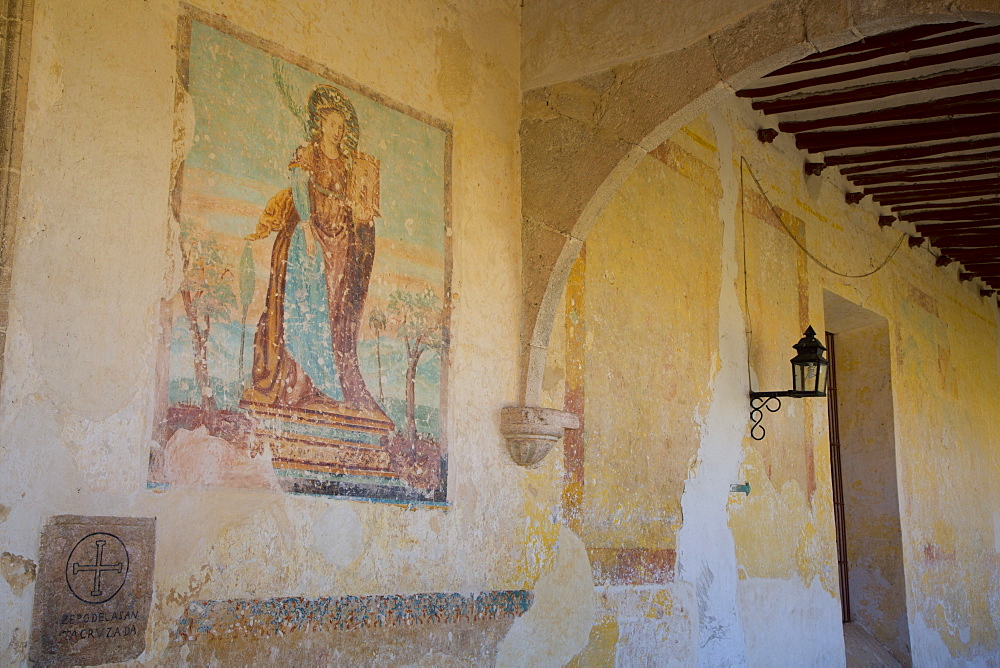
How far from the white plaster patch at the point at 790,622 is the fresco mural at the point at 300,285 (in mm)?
2733

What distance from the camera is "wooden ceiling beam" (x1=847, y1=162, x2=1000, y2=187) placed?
24.1 ft

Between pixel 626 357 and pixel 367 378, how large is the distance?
188 centimetres

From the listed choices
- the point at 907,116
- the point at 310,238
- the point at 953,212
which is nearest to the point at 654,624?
the point at 310,238

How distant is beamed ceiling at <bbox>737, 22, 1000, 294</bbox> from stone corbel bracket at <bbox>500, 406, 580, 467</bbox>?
107 inches

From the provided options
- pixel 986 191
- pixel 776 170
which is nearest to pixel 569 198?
pixel 776 170

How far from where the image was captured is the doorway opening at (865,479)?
7934mm

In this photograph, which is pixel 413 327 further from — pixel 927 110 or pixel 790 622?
pixel 927 110

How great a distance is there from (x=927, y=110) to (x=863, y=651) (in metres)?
3.89

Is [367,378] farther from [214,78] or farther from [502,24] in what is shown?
[502,24]

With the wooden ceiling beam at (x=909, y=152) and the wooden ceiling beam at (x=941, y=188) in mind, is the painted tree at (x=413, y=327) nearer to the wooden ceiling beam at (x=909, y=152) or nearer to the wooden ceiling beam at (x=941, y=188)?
the wooden ceiling beam at (x=909, y=152)

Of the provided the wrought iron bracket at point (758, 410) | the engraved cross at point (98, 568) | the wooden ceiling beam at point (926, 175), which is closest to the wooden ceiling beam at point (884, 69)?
the wooden ceiling beam at point (926, 175)

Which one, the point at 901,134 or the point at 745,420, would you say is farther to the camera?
the point at 901,134

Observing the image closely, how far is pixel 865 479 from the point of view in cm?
825

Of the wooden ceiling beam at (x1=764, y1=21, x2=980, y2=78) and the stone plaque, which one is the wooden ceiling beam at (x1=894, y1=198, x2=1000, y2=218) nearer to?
the wooden ceiling beam at (x1=764, y1=21, x2=980, y2=78)
